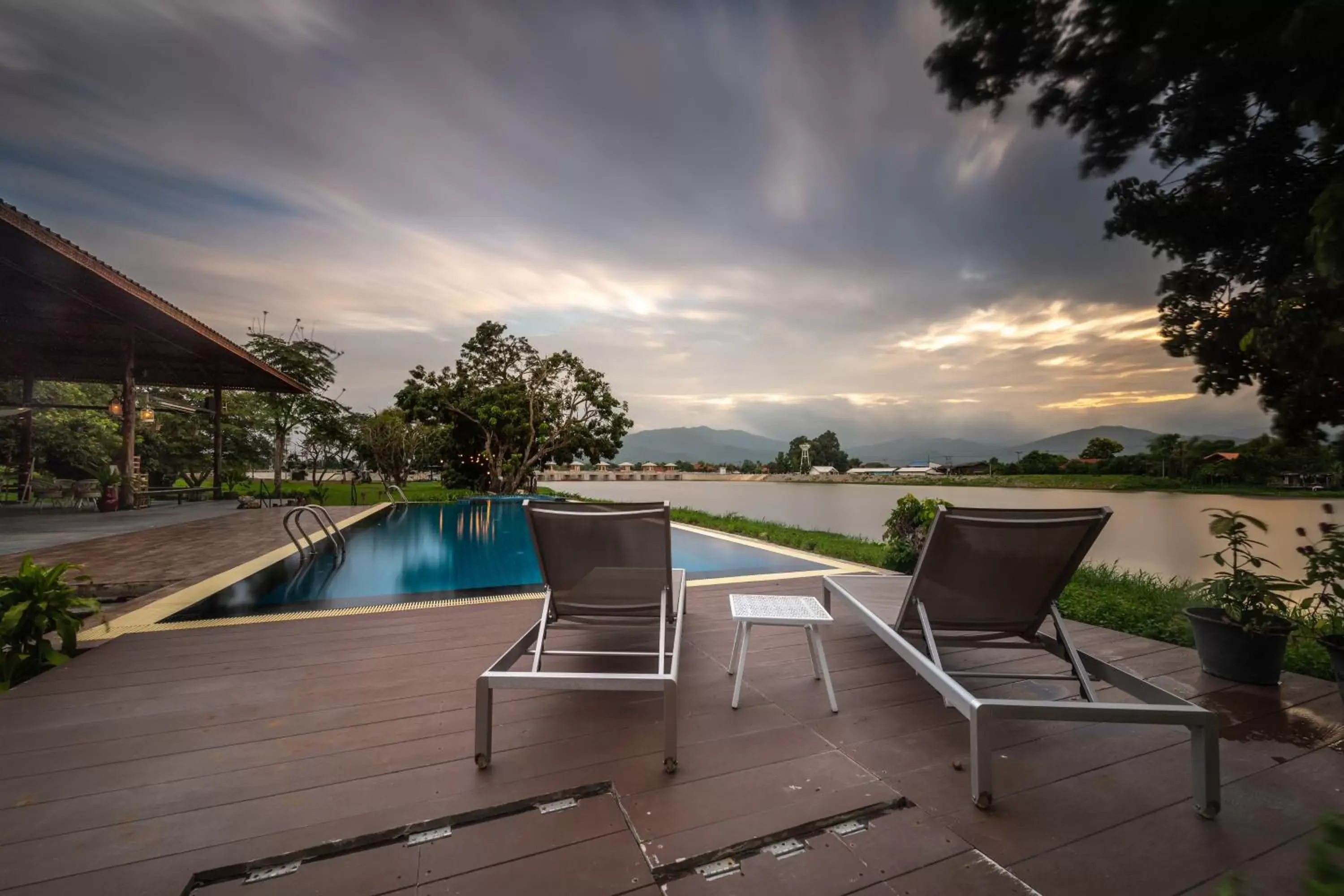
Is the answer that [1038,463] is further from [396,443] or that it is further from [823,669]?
[396,443]

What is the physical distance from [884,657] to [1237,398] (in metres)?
1.79

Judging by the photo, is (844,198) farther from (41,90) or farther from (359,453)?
(359,453)

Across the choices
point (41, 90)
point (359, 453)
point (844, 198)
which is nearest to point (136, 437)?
point (359, 453)

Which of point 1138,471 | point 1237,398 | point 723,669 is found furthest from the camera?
point 1138,471

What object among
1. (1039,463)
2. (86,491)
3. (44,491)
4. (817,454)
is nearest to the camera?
(86,491)

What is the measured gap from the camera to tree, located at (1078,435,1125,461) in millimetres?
3752

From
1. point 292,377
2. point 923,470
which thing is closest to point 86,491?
point 292,377

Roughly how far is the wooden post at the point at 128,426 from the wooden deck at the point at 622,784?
913 centimetres

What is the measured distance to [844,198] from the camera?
Result: 8.16 m

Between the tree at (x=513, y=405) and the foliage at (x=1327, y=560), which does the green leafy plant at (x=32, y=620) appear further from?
the tree at (x=513, y=405)

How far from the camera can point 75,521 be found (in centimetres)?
805

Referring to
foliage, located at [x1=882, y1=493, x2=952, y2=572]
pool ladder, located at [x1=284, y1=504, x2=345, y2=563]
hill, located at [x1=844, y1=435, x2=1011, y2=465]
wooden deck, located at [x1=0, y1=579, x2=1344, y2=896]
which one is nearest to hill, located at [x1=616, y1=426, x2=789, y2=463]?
hill, located at [x1=844, y1=435, x2=1011, y2=465]

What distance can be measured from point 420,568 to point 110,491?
7.88 m

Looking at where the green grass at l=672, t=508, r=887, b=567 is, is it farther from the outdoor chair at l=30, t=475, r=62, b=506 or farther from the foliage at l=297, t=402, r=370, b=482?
the outdoor chair at l=30, t=475, r=62, b=506
